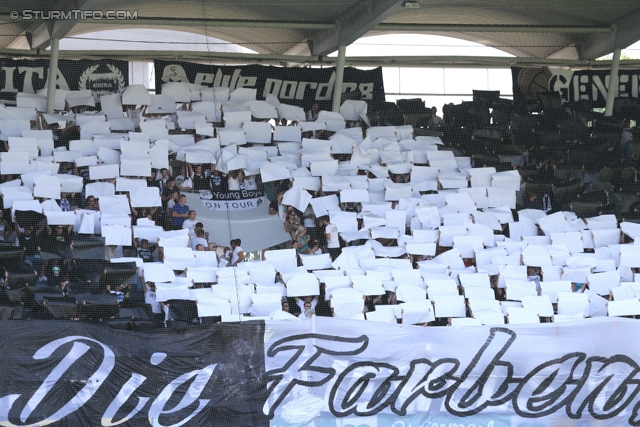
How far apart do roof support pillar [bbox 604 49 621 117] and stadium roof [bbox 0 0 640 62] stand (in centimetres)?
33

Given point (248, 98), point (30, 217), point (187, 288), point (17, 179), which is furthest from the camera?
point (248, 98)

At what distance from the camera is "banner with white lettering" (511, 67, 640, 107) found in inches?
886

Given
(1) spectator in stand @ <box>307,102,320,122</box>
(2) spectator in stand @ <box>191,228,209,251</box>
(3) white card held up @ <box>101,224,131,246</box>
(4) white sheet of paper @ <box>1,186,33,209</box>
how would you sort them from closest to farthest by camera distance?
(3) white card held up @ <box>101,224,131,246</box>, (4) white sheet of paper @ <box>1,186,33,209</box>, (2) spectator in stand @ <box>191,228,209,251</box>, (1) spectator in stand @ <box>307,102,320,122</box>

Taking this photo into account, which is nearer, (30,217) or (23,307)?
(23,307)

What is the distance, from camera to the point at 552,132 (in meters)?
20.3

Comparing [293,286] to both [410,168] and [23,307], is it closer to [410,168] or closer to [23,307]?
[23,307]

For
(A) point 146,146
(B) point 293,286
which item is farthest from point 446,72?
(B) point 293,286

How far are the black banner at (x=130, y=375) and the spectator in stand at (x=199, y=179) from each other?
265 inches

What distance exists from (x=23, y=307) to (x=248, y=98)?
877 cm

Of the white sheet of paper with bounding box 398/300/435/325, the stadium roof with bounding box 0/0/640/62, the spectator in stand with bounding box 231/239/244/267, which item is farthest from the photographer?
the stadium roof with bounding box 0/0/640/62

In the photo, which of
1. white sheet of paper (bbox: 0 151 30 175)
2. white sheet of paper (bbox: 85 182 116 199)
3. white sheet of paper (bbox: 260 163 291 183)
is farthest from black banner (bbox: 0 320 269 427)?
white sheet of paper (bbox: 260 163 291 183)

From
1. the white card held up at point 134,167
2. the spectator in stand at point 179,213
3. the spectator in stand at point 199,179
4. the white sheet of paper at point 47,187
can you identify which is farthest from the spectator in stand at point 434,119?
the white sheet of paper at point 47,187

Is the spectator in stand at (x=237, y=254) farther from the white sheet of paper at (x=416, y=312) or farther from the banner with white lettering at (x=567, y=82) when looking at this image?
the banner with white lettering at (x=567, y=82)

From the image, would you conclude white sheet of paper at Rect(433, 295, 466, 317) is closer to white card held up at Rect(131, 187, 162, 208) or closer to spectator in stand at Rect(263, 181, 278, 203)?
spectator in stand at Rect(263, 181, 278, 203)
